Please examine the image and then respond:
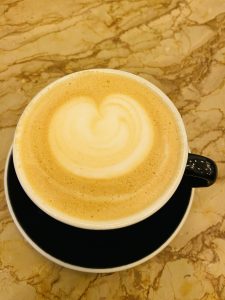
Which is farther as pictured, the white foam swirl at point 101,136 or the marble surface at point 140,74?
the marble surface at point 140,74

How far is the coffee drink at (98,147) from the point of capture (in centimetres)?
58

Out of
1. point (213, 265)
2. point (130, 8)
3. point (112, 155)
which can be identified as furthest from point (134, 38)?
A: point (213, 265)

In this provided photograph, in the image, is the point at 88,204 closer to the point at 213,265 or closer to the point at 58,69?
the point at 213,265

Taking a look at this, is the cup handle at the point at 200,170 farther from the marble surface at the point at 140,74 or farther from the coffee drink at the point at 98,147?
the marble surface at the point at 140,74

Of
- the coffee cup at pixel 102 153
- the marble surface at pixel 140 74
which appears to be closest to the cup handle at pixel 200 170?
the coffee cup at pixel 102 153

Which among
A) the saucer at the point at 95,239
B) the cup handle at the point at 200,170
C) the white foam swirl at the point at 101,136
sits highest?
the white foam swirl at the point at 101,136

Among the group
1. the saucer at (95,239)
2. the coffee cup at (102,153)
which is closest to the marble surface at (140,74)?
the saucer at (95,239)

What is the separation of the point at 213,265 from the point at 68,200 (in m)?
0.35

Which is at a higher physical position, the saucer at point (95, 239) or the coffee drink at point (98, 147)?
the coffee drink at point (98, 147)

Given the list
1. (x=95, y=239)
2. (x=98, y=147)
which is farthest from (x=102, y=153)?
(x=95, y=239)

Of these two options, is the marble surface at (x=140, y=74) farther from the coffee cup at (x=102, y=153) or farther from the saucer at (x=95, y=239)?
the coffee cup at (x=102, y=153)

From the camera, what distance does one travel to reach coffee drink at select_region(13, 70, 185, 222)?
0.58m

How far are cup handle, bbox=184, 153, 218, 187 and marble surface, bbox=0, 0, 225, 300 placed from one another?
0.54 ft

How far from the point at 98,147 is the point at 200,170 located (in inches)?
7.3
